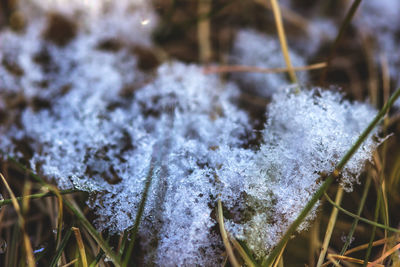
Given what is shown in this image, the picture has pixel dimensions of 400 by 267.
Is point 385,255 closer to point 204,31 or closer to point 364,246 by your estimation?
point 364,246

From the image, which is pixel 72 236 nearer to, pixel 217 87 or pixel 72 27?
pixel 217 87

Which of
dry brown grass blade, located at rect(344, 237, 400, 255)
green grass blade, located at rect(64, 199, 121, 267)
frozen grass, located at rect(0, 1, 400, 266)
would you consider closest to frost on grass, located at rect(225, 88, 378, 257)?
frozen grass, located at rect(0, 1, 400, 266)

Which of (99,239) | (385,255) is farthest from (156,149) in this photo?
(385,255)

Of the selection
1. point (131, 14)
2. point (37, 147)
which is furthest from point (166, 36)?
point (37, 147)

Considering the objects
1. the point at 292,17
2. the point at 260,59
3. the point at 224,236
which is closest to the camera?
the point at 224,236

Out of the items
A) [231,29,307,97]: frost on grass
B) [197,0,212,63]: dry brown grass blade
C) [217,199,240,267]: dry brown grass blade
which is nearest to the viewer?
[217,199,240,267]: dry brown grass blade

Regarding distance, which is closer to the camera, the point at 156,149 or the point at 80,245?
the point at 80,245

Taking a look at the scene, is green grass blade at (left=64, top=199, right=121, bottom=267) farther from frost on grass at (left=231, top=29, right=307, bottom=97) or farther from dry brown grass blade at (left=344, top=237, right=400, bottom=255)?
frost on grass at (left=231, top=29, right=307, bottom=97)
